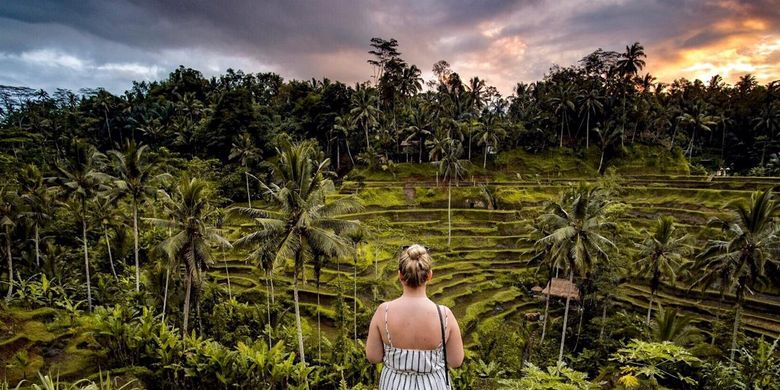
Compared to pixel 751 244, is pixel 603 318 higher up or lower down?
lower down

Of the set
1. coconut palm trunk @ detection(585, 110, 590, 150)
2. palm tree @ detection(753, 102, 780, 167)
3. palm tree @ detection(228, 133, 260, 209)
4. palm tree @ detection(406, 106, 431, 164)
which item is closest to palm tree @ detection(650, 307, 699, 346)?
palm tree @ detection(406, 106, 431, 164)

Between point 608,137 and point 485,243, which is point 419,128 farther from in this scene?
point 608,137

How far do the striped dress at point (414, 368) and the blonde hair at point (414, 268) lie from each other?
0.29 metres

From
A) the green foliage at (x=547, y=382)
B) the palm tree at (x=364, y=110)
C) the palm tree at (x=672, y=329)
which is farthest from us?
the palm tree at (x=364, y=110)

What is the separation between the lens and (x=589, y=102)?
5012 centimetres

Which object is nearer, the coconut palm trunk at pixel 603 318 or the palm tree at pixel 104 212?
the coconut palm trunk at pixel 603 318

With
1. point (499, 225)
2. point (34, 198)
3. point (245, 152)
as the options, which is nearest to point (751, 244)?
point (499, 225)

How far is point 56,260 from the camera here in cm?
2473

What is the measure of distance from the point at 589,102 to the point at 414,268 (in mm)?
55735

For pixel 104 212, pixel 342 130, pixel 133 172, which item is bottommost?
pixel 104 212

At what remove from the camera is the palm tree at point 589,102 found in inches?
1977

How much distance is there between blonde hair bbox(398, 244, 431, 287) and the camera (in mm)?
2477

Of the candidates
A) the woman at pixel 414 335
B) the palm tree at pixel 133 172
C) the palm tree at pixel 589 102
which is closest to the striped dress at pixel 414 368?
the woman at pixel 414 335

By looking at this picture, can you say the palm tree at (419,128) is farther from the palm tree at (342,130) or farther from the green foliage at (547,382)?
the green foliage at (547,382)
